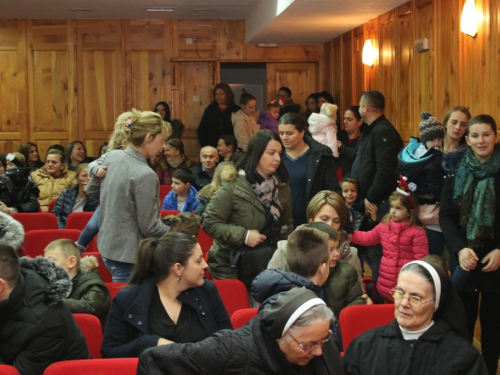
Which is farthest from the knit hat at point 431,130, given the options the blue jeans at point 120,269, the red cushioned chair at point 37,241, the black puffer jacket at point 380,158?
the red cushioned chair at point 37,241

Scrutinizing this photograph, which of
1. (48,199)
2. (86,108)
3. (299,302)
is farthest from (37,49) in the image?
(299,302)

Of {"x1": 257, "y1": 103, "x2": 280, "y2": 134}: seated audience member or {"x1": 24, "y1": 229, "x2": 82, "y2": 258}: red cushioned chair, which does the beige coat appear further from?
{"x1": 257, "y1": 103, "x2": 280, "y2": 134}: seated audience member

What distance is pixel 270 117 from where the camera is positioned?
1093cm

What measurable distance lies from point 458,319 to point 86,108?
9.84 metres

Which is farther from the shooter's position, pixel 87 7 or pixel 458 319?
pixel 87 7

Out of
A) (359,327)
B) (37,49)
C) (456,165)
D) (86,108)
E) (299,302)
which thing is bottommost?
(359,327)

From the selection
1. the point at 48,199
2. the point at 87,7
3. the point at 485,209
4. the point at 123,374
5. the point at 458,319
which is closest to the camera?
the point at 123,374

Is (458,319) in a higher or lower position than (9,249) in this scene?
lower

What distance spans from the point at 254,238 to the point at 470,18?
134 inches

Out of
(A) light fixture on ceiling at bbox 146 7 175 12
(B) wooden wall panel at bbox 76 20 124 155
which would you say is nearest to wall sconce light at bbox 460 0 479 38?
(A) light fixture on ceiling at bbox 146 7 175 12

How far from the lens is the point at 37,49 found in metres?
12.0

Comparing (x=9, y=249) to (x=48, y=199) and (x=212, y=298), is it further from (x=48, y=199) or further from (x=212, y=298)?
(x=48, y=199)

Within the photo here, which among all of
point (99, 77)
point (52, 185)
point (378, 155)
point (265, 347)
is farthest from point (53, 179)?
point (265, 347)

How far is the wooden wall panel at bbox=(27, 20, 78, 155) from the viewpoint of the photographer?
39.3 feet
